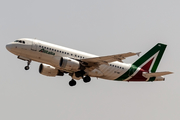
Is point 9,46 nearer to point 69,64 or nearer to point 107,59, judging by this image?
point 69,64

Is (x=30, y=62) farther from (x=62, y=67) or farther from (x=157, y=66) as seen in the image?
(x=157, y=66)

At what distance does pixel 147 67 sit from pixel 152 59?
64.1 inches

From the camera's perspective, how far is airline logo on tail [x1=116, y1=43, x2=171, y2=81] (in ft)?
167

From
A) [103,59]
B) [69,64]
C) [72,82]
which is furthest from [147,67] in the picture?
[69,64]

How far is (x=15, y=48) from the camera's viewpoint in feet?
151

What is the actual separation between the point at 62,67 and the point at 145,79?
39.9 feet

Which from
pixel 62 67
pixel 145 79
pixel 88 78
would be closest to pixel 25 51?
pixel 62 67

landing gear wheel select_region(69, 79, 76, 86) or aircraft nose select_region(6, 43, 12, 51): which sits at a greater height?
aircraft nose select_region(6, 43, 12, 51)

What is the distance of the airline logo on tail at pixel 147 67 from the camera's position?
50812 millimetres

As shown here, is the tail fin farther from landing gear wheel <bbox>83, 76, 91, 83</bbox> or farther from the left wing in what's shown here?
landing gear wheel <bbox>83, 76, 91, 83</bbox>

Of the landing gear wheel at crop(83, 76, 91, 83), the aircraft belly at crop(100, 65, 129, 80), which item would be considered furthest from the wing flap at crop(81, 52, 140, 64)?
the landing gear wheel at crop(83, 76, 91, 83)

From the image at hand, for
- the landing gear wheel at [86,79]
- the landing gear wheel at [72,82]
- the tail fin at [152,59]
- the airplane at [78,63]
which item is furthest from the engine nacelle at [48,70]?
the tail fin at [152,59]

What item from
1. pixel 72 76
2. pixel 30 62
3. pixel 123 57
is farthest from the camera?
pixel 72 76

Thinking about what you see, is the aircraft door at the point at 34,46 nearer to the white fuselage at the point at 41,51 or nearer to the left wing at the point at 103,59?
the white fuselage at the point at 41,51
